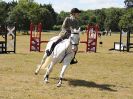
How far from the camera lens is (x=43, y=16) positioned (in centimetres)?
12081

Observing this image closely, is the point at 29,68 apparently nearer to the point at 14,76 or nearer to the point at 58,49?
the point at 14,76

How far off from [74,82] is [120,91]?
6.28ft

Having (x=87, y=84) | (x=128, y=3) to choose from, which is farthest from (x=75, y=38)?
(x=128, y=3)

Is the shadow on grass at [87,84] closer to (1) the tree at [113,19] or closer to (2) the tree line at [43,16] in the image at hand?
(2) the tree line at [43,16]

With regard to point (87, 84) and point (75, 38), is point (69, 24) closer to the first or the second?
point (75, 38)

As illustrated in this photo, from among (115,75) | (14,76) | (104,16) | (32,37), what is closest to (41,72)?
(14,76)

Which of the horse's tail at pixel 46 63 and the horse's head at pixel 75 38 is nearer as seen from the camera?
the horse's head at pixel 75 38

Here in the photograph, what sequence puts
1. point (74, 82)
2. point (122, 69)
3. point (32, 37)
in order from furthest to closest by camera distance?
point (32, 37), point (122, 69), point (74, 82)

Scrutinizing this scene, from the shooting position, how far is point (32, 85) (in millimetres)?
12984

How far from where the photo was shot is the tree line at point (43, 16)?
95.2 meters

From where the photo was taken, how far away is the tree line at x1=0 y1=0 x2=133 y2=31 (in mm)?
95181

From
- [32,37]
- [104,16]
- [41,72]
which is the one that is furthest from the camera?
[104,16]

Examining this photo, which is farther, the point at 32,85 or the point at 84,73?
the point at 84,73

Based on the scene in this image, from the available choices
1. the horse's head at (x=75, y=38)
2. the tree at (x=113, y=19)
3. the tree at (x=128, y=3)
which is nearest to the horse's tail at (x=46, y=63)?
the horse's head at (x=75, y=38)
